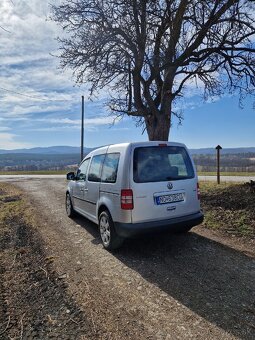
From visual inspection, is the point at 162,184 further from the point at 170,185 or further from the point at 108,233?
the point at 108,233

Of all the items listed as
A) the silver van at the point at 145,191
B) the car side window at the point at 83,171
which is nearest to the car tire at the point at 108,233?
the silver van at the point at 145,191

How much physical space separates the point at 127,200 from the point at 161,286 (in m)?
1.52

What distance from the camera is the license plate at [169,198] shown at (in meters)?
5.35

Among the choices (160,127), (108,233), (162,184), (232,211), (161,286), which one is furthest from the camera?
(160,127)

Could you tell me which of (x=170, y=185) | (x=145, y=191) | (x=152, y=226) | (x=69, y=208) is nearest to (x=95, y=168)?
(x=145, y=191)

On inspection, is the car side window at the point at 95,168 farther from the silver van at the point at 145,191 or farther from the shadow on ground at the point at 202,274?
the shadow on ground at the point at 202,274

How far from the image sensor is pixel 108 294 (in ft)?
Result: 13.5

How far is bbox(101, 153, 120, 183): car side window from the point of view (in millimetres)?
5741

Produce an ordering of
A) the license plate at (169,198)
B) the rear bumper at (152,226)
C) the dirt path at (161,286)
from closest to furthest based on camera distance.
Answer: the dirt path at (161,286) < the rear bumper at (152,226) < the license plate at (169,198)

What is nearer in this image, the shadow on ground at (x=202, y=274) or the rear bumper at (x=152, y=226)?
the shadow on ground at (x=202, y=274)

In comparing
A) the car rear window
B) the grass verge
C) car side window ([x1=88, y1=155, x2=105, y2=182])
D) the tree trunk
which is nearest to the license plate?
the car rear window

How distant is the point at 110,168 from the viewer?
6.00 m

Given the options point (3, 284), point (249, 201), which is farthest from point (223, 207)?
point (3, 284)

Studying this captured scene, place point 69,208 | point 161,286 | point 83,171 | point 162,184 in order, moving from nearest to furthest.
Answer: point 161,286
point 162,184
point 83,171
point 69,208
